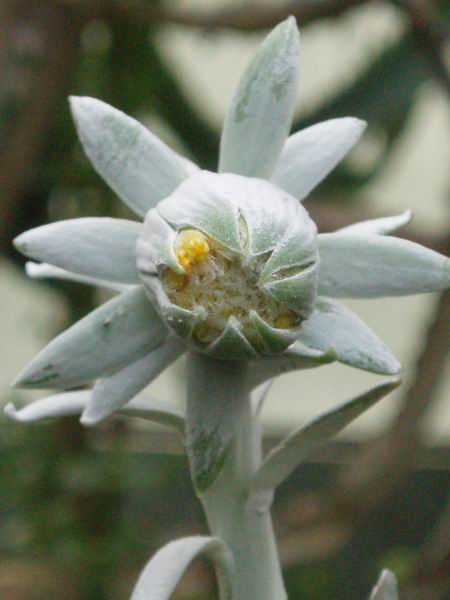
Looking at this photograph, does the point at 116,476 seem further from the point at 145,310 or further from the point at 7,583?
the point at 145,310

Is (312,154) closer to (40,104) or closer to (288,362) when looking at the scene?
(288,362)

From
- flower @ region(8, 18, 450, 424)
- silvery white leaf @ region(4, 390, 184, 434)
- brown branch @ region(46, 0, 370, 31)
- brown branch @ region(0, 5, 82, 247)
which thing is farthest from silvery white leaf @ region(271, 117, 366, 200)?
brown branch @ region(0, 5, 82, 247)

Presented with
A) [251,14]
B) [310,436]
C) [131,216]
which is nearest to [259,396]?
[310,436]

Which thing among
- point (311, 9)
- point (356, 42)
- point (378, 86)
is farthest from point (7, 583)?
point (356, 42)

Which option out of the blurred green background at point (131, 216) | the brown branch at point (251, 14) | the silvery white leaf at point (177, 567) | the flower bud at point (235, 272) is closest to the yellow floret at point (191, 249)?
the flower bud at point (235, 272)

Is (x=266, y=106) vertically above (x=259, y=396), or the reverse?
(x=266, y=106)

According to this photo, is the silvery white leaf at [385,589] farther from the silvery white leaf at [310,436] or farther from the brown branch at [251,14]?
the brown branch at [251,14]
